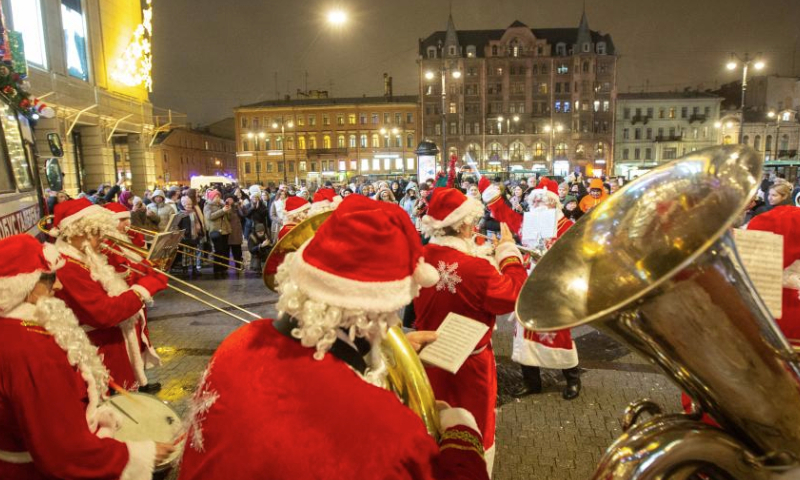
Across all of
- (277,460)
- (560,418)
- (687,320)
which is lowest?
(560,418)

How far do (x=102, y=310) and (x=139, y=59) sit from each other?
2578cm

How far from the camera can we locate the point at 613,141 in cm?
6550

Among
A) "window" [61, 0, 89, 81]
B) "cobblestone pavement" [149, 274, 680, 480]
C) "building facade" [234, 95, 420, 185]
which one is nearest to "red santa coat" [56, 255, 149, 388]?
"cobblestone pavement" [149, 274, 680, 480]

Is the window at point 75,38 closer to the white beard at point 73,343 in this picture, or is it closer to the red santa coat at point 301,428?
the white beard at point 73,343

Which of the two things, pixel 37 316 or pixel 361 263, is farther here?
pixel 37 316

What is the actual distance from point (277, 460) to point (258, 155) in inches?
2824

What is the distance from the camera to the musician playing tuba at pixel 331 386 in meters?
1.22

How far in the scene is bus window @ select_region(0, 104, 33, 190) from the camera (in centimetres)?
511

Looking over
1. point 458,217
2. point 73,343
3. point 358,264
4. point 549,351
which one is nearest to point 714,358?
point 358,264

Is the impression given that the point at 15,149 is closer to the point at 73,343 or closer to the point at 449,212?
the point at 73,343

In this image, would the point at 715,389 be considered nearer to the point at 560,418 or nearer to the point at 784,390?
the point at 784,390

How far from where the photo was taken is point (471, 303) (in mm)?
3158

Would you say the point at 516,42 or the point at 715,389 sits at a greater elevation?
the point at 516,42

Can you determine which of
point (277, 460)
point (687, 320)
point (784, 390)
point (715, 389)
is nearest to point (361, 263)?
point (277, 460)
